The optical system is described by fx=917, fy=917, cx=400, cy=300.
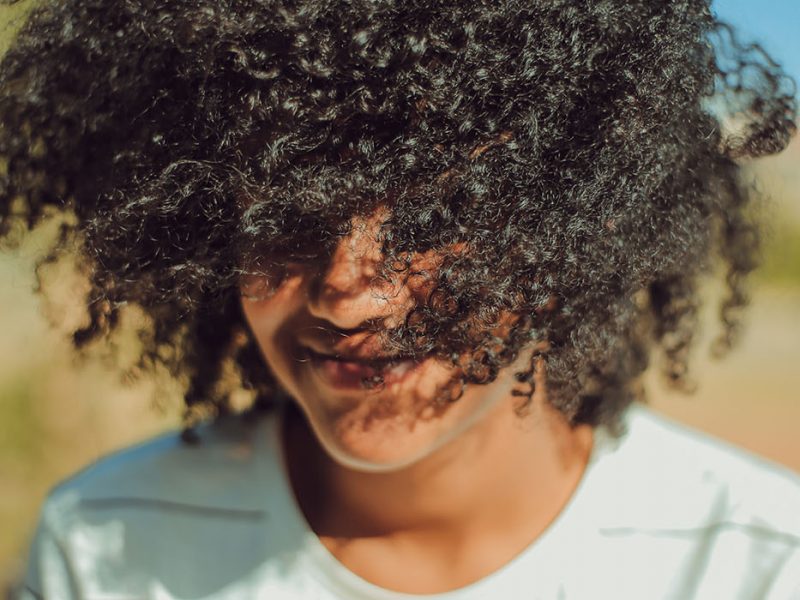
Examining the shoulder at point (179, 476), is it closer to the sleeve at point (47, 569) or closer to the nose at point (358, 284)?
the sleeve at point (47, 569)

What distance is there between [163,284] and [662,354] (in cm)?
115

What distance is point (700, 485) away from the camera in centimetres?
169

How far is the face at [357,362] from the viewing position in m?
1.28

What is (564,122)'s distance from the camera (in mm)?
1231

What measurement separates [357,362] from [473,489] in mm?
435

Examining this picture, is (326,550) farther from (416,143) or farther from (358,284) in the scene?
(416,143)

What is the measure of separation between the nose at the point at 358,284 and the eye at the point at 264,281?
0.08 m

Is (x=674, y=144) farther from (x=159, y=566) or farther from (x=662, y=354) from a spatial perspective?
(x=159, y=566)

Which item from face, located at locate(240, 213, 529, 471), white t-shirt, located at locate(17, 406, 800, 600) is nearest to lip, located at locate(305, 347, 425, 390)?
face, located at locate(240, 213, 529, 471)

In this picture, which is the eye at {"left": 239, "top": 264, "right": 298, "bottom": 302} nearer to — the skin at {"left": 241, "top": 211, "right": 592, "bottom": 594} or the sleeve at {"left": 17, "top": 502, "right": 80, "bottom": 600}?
the skin at {"left": 241, "top": 211, "right": 592, "bottom": 594}

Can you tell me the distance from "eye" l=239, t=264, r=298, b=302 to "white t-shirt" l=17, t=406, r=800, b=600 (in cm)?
49

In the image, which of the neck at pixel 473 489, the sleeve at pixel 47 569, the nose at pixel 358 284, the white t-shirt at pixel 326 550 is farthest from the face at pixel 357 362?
the sleeve at pixel 47 569

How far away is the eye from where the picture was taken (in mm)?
1348

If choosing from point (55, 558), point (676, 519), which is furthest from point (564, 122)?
point (55, 558)
